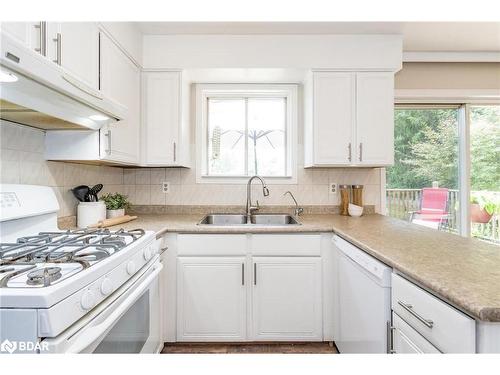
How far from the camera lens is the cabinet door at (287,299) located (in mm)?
2039

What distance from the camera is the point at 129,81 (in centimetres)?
216

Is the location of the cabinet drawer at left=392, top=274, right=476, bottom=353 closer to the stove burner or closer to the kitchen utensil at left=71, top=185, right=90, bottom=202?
the stove burner

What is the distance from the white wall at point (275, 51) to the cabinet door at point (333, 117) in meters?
0.12

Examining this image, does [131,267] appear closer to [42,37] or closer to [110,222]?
[110,222]

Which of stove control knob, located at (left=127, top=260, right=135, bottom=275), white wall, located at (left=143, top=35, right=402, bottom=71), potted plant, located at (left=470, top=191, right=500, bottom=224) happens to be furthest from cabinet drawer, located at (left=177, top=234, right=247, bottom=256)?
potted plant, located at (left=470, top=191, right=500, bottom=224)

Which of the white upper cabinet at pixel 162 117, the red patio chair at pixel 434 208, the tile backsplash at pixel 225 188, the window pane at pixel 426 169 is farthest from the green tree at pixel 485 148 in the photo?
the white upper cabinet at pixel 162 117

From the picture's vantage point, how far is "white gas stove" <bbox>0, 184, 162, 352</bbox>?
0.76 meters

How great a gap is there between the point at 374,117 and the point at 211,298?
6.11 feet

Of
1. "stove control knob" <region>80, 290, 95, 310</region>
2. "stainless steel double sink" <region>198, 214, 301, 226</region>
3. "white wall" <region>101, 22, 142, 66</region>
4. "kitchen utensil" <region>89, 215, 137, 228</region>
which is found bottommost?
"stove control knob" <region>80, 290, 95, 310</region>

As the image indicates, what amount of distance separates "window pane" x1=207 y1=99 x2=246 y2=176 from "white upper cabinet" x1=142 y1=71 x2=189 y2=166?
1.59 feet

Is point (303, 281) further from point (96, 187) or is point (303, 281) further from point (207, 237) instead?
point (96, 187)

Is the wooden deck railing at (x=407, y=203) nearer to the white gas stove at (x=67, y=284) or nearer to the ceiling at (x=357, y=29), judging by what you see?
the ceiling at (x=357, y=29)

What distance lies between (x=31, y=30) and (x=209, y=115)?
1730 millimetres
